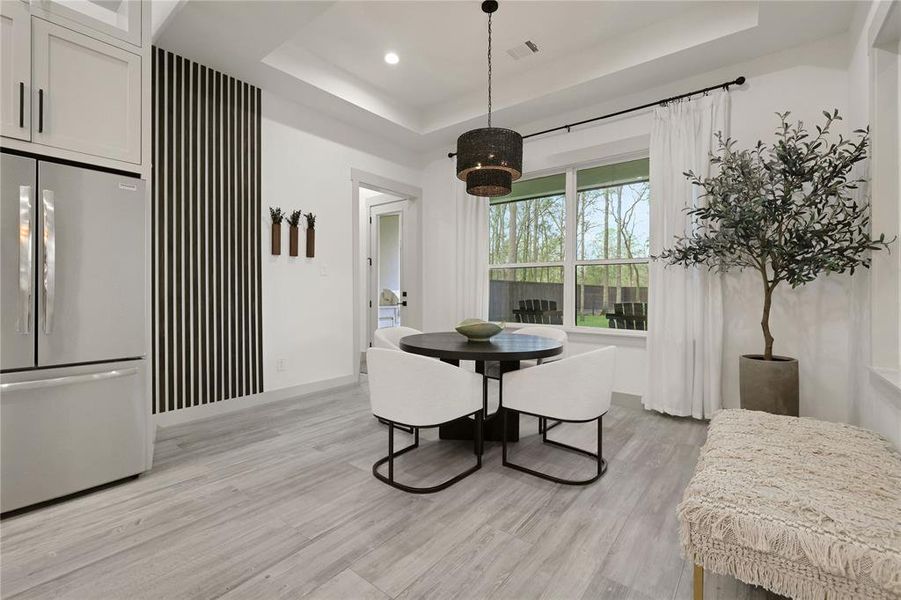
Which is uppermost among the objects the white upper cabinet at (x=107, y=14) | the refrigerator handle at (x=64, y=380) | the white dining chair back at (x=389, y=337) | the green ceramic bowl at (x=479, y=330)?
the white upper cabinet at (x=107, y=14)

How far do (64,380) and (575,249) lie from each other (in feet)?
13.3

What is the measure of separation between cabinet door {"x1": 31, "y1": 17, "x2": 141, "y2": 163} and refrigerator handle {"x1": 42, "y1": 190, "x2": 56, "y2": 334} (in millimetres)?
307

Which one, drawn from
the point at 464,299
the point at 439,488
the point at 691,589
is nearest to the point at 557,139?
the point at 464,299

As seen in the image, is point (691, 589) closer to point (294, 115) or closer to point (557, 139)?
point (557, 139)

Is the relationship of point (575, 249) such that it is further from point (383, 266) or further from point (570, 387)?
point (383, 266)

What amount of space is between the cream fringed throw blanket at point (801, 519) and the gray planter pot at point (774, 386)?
1063 mm

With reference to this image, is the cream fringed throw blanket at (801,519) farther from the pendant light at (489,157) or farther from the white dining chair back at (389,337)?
the white dining chair back at (389,337)

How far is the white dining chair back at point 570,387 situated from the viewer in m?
2.15

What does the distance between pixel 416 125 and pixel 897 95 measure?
12.7 feet

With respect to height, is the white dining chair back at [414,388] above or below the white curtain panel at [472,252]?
below

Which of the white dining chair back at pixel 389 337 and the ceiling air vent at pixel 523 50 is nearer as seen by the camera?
the white dining chair back at pixel 389 337

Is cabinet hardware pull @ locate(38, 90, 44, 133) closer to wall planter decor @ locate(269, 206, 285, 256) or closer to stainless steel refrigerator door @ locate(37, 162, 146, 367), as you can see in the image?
stainless steel refrigerator door @ locate(37, 162, 146, 367)

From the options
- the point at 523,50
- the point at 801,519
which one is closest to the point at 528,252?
the point at 523,50

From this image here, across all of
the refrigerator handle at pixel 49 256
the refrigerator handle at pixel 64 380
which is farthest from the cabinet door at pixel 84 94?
the refrigerator handle at pixel 64 380
